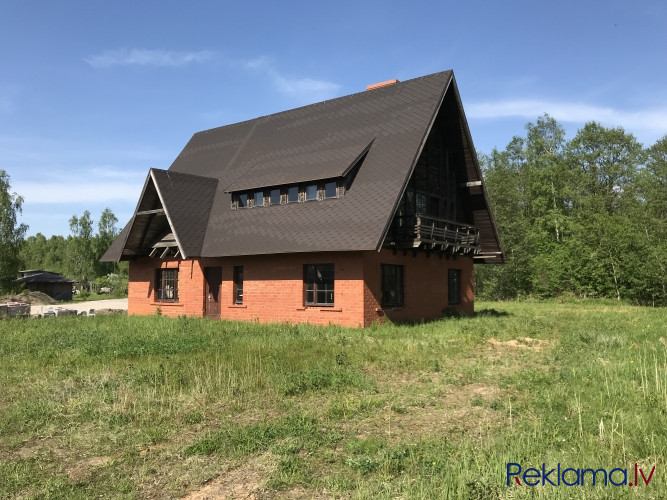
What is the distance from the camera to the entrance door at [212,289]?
2167cm

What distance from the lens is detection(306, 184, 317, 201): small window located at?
Result: 19522 millimetres

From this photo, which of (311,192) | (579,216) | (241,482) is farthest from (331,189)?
(579,216)

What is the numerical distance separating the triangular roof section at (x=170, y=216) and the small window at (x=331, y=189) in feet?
20.9

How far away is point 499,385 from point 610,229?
32.4 metres

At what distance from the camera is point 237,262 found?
20.4 meters

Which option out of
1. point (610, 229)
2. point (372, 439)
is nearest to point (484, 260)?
point (610, 229)

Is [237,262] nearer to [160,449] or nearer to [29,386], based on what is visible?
[29,386]

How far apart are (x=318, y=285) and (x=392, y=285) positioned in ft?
10.1

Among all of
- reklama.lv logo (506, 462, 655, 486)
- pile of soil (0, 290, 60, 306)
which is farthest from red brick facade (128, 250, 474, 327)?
pile of soil (0, 290, 60, 306)

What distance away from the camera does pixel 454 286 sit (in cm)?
2375

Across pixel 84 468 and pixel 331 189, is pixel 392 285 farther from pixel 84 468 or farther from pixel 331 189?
pixel 84 468

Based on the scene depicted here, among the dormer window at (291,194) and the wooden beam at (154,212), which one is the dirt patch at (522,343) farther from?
the wooden beam at (154,212)

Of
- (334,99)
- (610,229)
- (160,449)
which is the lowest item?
(160,449)

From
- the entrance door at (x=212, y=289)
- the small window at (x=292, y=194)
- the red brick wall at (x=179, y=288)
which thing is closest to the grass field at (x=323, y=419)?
the entrance door at (x=212, y=289)
